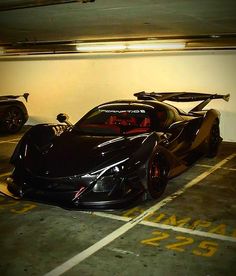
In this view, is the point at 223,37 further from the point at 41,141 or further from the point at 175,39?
the point at 41,141

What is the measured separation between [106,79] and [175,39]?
9.13ft

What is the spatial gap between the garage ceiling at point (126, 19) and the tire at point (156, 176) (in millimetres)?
2007

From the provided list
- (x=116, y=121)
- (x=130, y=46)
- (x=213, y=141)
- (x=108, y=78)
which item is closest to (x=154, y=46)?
(x=130, y=46)

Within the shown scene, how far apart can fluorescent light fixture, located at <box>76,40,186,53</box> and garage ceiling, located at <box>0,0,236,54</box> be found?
45 centimetres

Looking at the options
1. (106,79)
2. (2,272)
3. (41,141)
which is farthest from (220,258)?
(106,79)

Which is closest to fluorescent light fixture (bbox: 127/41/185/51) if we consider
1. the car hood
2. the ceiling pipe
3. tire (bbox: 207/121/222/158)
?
tire (bbox: 207/121/222/158)

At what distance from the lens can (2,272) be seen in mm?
3176

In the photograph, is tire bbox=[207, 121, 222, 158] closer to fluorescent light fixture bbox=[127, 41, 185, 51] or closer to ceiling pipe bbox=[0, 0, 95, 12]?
fluorescent light fixture bbox=[127, 41, 185, 51]

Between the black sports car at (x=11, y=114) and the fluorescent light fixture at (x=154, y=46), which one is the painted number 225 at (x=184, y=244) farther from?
the black sports car at (x=11, y=114)

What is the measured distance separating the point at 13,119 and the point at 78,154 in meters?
6.63

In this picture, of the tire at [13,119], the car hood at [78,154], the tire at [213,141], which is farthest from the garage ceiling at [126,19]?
the tire at [13,119]

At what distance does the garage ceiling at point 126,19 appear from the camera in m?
4.60

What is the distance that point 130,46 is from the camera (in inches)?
375

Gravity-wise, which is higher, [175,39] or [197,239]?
[175,39]
